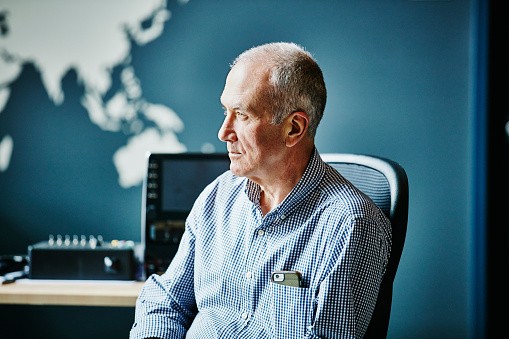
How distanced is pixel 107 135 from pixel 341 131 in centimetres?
99

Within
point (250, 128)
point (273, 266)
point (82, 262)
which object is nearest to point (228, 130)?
point (250, 128)

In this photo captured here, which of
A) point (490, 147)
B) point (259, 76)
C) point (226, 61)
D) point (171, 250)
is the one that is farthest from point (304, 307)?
point (226, 61)

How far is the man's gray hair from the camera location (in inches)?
60.2

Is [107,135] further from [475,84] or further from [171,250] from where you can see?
[475,84]

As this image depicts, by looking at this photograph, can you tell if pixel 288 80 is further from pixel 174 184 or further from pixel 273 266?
pixel 174 184

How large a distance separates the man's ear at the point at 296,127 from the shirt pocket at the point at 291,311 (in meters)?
0.36

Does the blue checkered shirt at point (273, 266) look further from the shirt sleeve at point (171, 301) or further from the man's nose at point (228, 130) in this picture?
the man's nose at point (228, 130)

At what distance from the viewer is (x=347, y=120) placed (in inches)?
105

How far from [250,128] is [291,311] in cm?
45

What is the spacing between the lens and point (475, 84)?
102 inches

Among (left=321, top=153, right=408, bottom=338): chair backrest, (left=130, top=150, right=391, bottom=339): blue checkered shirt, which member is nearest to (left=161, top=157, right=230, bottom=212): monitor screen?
(left=130, top=150, right=391, bottom=339): blue checkered shirt

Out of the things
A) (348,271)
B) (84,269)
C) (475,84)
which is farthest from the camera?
(475,84)

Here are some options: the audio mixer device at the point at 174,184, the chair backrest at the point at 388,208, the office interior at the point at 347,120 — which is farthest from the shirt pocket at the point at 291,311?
the office interior at the point at 347,120

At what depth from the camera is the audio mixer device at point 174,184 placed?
2379 mm
